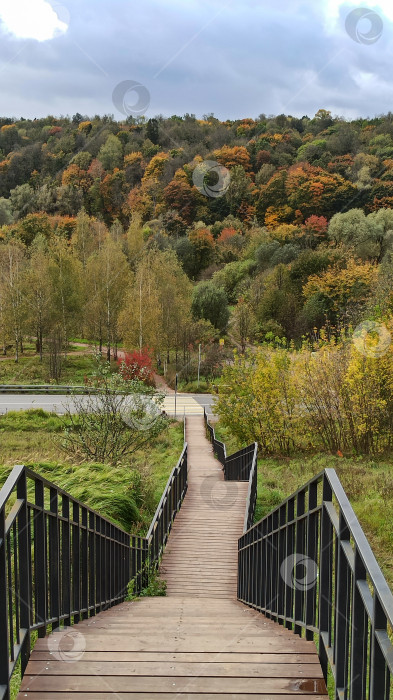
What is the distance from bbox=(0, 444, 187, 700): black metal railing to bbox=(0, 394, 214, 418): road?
21.3 m

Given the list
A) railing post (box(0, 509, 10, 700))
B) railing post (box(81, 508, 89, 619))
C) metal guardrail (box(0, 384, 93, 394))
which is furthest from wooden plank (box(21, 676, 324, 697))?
metal guardrail (box(0, 384, 93, 394))

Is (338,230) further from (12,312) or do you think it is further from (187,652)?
(187,652)

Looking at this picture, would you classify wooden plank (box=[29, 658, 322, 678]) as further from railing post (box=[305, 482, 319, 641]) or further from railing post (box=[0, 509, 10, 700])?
railing post (box=[0, 509, 10, 700])

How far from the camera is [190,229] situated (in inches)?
2574

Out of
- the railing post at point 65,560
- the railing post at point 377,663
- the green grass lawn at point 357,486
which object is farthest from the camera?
the green grass lawn at point 357,486

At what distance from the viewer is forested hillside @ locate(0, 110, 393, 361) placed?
39594 mm

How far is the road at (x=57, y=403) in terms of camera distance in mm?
27484

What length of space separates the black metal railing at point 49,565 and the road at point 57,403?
21.3m

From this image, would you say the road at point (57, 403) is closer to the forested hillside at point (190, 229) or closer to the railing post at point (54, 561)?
the forested hillside at point (190, 229)

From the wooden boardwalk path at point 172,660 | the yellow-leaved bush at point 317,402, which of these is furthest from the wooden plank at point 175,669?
the yellow-leaved bush at point 317,402

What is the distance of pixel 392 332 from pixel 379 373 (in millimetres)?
1580

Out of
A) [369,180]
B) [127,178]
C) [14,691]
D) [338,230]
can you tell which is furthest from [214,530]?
[127,178]

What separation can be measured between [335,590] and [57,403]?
2716cm

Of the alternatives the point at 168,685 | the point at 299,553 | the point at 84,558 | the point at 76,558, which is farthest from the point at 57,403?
the point at 168,685
